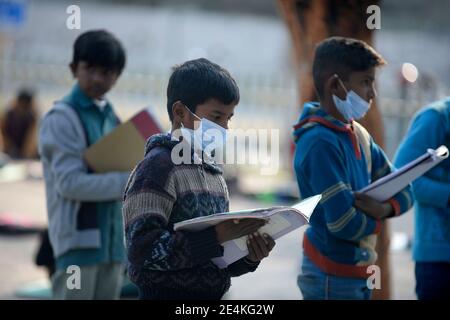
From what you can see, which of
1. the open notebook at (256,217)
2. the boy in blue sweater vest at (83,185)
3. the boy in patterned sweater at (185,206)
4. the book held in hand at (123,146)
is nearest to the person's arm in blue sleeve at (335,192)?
the open notebook at (256,217)

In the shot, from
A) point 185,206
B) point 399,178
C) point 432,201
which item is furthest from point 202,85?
point 432,201

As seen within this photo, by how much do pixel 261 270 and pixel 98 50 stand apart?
4411 millimetres

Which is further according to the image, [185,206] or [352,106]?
[352,106]

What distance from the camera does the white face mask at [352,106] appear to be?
12.4 feet

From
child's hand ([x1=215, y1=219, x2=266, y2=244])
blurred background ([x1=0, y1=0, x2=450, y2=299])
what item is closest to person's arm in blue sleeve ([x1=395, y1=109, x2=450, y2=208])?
child's hand ([x1=215, y1=219, x2=266, y2=244])

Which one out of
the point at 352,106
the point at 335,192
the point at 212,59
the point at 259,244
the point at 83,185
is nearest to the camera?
the point at 259,244

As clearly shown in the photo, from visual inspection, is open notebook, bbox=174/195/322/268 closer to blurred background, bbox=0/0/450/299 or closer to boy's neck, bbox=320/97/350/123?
boy's neck, bbox=320/97/350/123

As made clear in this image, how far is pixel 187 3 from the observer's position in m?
25.2

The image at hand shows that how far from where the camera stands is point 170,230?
2.94 m

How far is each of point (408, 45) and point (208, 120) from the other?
778 inches

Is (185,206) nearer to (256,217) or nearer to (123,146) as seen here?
(256,217)

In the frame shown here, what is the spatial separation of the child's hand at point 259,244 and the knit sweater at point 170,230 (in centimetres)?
10

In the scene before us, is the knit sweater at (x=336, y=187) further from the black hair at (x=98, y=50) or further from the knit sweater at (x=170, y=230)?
the black hair at (x=98, y=50)
